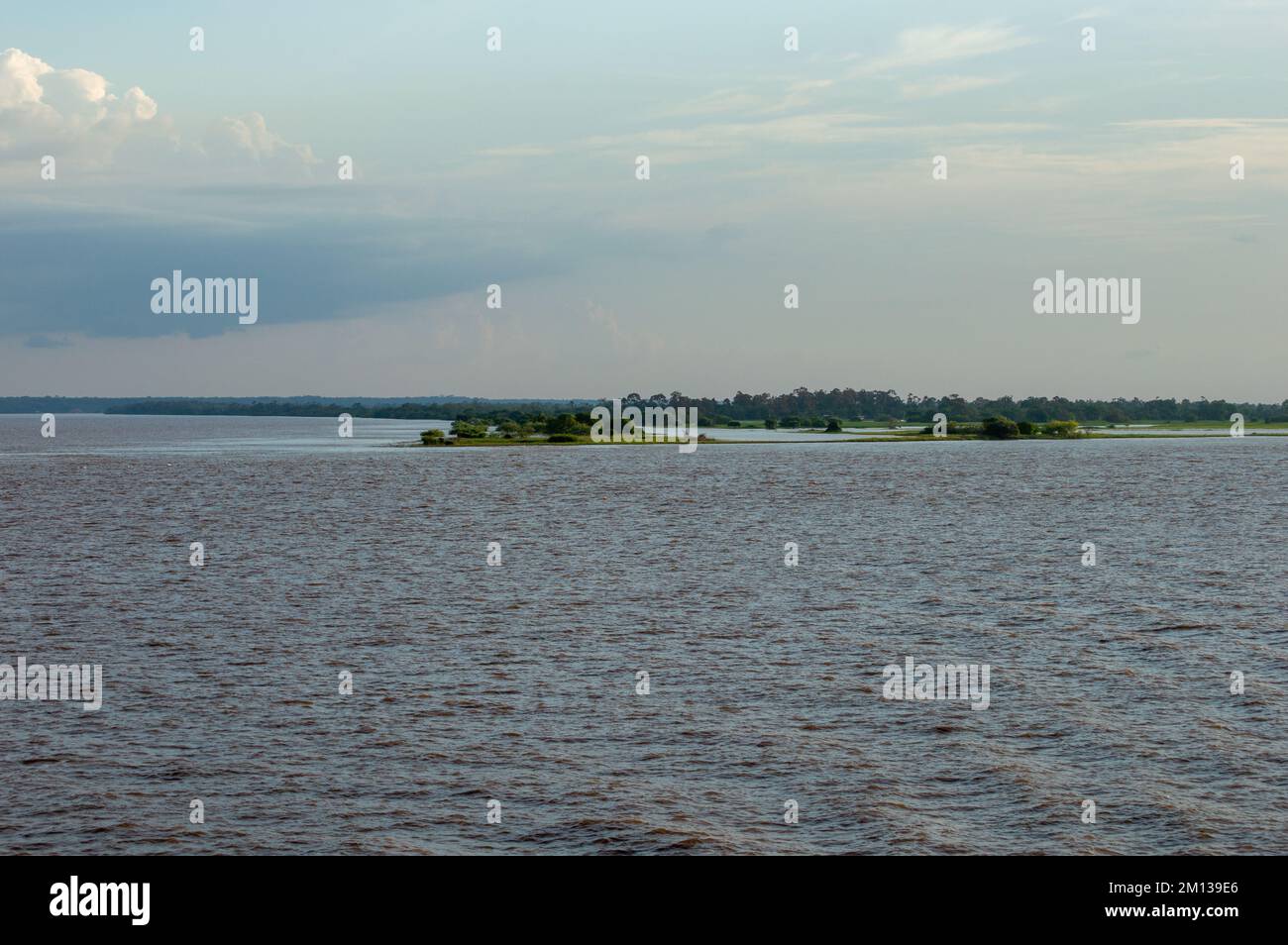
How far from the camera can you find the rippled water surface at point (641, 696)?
2241 cm

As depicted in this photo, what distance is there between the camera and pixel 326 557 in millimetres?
65375

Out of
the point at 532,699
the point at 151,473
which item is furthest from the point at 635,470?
the point at 532,699

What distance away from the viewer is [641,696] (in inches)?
1249

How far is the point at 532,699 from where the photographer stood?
31.5m

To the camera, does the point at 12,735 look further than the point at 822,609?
No

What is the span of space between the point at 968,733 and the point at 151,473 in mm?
141807

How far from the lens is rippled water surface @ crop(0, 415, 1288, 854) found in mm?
22406

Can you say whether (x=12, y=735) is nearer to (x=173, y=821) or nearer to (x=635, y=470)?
(x=173, y=821)
